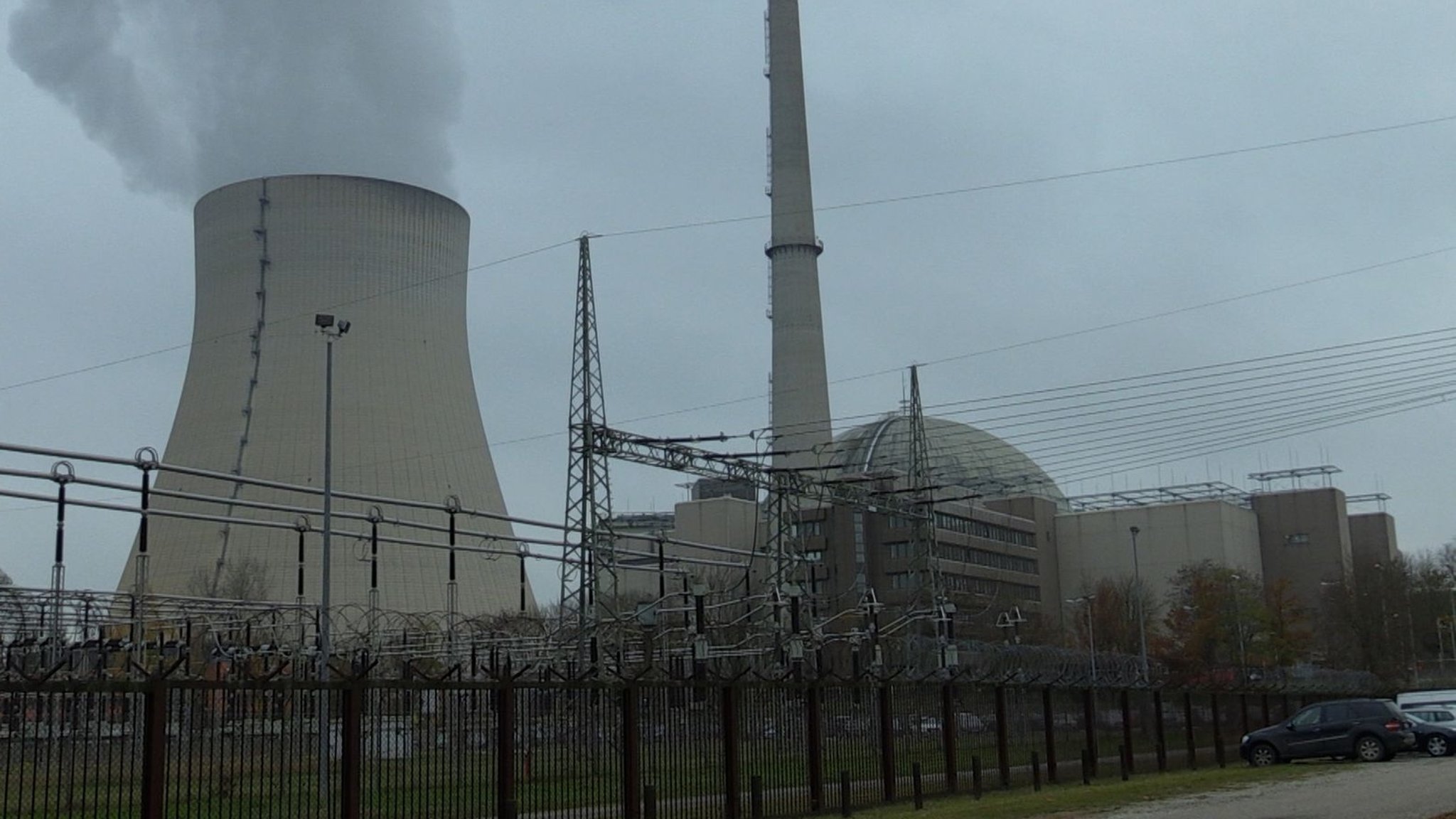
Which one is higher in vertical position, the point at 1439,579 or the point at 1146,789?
the point at 1439,579

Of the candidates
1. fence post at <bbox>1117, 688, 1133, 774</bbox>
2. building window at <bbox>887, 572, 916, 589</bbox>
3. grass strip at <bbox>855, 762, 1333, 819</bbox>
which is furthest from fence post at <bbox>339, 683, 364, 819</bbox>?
building window at <bbox>887, 572, 916, 589</bbox>

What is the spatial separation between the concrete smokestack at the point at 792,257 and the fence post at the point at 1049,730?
44185 millimetres

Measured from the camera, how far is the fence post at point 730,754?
1642 cm

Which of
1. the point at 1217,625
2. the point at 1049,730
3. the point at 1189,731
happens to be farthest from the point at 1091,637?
the point at 1049,730

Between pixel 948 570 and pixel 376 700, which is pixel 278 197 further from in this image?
pixel 948 570

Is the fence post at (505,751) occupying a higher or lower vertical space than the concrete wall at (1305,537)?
lower

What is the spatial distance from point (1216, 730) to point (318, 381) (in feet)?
75.6

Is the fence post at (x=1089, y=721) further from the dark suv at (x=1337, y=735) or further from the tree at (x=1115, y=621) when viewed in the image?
the tree at (x=1115, y=621)

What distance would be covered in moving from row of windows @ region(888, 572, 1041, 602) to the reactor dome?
568 cm

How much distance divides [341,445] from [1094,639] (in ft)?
178

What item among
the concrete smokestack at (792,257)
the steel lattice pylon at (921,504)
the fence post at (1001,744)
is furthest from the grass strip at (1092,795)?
the concrete smokestack at (792,257)

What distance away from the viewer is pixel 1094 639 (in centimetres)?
8256

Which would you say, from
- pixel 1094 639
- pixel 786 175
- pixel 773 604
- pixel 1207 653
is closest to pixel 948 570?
pixel 1094 639

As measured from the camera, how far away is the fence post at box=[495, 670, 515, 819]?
14.3 m
